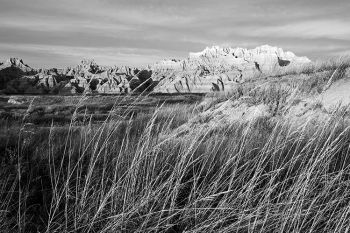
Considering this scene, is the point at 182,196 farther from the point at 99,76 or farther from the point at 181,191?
the point at 99,76

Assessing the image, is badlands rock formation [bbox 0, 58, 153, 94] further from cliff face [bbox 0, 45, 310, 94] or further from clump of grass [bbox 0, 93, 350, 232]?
clump of grass [bbox 0, 93, 350, 232]

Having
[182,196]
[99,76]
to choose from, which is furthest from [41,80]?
[182,196]

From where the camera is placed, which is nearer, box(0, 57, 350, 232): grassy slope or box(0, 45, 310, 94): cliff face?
box(0, 57, 350, 232): grassy slope

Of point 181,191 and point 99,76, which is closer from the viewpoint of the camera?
point 181,191

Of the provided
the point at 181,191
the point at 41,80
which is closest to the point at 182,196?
the point at 181,191

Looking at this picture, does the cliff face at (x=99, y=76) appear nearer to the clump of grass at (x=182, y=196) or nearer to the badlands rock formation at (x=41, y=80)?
the badlands rock formation at (x=41, y=80)

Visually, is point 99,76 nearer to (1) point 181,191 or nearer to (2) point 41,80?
(2) point 41,80

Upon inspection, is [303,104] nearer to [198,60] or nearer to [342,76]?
[342,76]

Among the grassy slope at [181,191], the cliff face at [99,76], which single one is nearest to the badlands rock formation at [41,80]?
the cliff face at [99,76]

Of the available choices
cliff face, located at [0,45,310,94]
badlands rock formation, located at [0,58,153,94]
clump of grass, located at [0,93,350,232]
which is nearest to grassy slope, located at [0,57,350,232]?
clump of grass, located at [0,93,350,232]

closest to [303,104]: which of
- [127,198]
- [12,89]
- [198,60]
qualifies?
[127,198]

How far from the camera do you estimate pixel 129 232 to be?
8.07 feet

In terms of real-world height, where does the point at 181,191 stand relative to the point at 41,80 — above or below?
above

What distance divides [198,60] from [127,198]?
178 m
